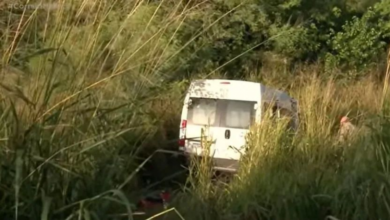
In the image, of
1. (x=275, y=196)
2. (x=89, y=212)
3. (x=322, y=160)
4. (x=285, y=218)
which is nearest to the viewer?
(x=89, y=212)

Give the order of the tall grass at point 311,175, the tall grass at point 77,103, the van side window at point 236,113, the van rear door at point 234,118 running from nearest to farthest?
the tall grass at point 77,103
the tall grass at point 311,175
the van rear door at point 234,118
the van side window at point 236,113

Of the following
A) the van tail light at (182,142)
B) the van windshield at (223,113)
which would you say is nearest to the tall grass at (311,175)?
the van tail light at (182,142)

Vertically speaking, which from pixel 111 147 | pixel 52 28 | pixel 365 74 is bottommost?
pixel 111 147

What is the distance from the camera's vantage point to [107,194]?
10.9 feet

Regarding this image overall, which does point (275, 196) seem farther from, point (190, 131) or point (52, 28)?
point (190, 131)

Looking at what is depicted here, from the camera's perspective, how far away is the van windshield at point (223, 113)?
42.3 ft

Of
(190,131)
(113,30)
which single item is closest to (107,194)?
(113,30)

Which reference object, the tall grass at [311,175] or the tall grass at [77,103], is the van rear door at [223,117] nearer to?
the tall grass at [311,175]

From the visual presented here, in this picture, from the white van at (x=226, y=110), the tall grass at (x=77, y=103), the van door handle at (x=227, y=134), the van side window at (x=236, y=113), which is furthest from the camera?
the van side window at (x=236, y=113)

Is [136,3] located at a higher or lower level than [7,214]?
higher

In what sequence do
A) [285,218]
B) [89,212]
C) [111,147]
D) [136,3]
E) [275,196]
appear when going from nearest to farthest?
1. [89,212]
2. [111,147]
3. [136,3]
4. [285,218]
5. [275,196]

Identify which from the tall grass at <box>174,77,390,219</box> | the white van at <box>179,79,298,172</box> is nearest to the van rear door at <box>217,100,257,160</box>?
the white van at <box>179,79,298,172</box>

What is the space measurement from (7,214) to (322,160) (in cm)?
391

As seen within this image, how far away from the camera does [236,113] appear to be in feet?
43.9
